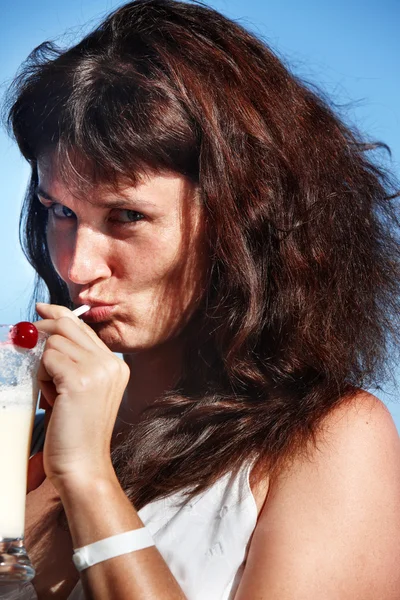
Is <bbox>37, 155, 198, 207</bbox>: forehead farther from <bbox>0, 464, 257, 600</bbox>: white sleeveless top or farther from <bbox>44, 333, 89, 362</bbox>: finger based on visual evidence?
<bbox>0, 464, 257, 600</bbox>: white sleeveless top

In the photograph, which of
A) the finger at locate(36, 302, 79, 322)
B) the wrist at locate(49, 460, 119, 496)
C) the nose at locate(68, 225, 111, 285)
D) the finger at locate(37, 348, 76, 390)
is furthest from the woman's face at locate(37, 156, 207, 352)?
the wrist at locate(49, 460, 119, 496)

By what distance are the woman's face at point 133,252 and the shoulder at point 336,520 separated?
47 centimetres

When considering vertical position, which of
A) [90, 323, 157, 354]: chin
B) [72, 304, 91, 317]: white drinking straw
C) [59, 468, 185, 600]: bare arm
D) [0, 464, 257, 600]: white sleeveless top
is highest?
[72, 304, 91, 317]: white drinking straw

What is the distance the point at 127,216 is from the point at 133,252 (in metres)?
0.08

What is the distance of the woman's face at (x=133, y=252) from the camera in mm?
1863

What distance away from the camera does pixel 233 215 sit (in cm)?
197

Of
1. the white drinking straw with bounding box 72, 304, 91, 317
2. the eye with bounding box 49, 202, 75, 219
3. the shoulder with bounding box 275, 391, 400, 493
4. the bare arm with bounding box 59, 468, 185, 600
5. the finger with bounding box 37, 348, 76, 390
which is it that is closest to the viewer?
the bare arm with bounding box 59, 468, 185, 600

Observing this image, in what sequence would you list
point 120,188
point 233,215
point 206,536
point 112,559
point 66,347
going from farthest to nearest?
point 233,215 → point 120,188 → point 206,536 → point 66,347 → point 112,559

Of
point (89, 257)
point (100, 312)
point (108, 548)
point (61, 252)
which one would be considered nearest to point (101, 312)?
point (100, 312)

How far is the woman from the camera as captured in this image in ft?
5.14

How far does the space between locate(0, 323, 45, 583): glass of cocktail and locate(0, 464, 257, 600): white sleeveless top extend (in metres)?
0.16

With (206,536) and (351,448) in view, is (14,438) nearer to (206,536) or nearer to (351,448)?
(206,536)

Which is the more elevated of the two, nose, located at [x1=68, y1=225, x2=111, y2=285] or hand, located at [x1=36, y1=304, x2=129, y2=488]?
nose, located at [x1=68, y1=225, x2=111, y2=285]

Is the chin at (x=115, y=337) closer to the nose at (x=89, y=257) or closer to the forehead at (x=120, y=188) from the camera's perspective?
the nose at (x=89, y=257)
